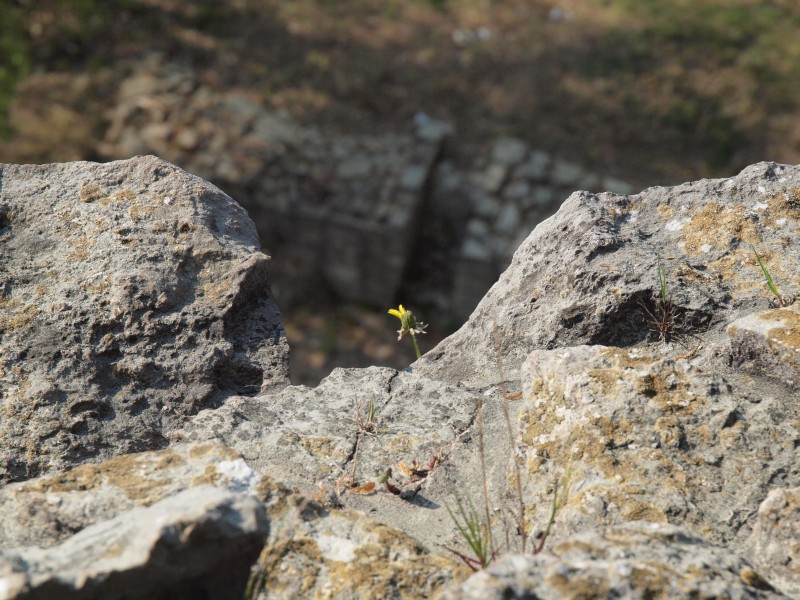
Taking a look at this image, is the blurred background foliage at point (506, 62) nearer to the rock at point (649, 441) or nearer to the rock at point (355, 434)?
the rock at point (355, 434)

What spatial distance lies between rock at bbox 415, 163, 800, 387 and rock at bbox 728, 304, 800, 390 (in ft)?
0.46

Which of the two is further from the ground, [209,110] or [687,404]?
[687,404]

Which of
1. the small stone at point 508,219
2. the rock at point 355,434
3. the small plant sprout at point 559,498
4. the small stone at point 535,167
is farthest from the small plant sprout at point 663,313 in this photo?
the small stone at point 535,167

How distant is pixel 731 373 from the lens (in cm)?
206

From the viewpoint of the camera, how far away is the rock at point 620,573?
4.11ft

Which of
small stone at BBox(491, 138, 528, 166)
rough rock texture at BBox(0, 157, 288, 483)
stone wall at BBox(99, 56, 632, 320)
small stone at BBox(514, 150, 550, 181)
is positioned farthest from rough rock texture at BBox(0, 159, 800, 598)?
small stone at BBox(491, 138, 528, 166)

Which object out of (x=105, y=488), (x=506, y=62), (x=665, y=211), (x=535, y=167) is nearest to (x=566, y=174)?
(x=535, y=167)

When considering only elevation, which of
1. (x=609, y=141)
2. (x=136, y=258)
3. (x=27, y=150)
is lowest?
(x=27, y=150)

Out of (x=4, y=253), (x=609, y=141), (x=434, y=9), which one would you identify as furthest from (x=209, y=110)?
(x=4, y=253)

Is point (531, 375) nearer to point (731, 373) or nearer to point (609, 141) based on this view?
point (731, 373)

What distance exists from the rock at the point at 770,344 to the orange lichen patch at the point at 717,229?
34 centimetres

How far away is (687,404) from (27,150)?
25.9ft

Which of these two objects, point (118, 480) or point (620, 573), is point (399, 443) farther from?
point (620, 573)

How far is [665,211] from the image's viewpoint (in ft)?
8.29
